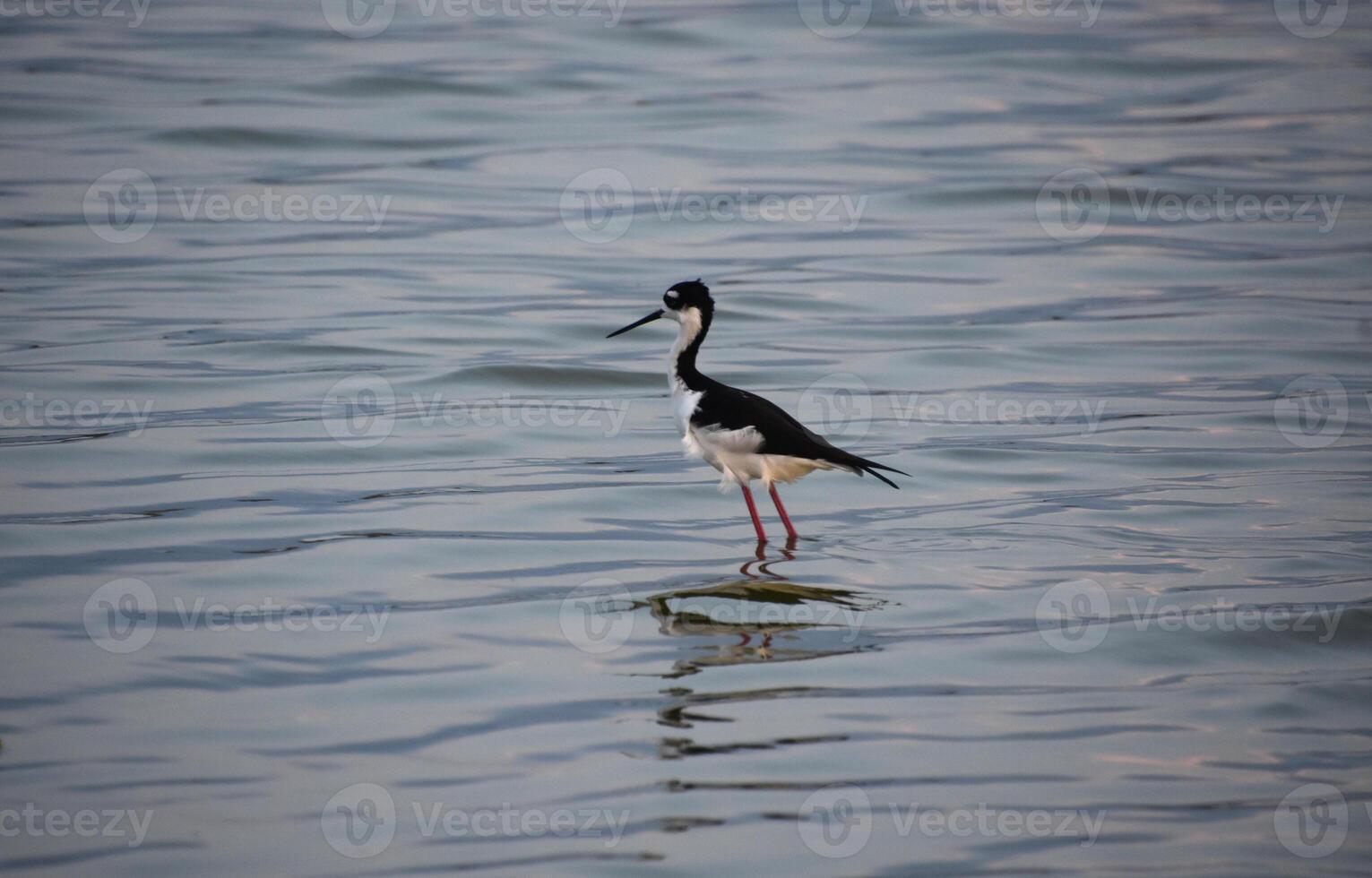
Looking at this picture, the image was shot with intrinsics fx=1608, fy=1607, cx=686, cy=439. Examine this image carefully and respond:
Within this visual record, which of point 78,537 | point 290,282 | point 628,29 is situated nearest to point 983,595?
point 78,537

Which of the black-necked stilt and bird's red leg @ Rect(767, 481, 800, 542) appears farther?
bird's red leg @ Rect(767, 481, 800, 542)

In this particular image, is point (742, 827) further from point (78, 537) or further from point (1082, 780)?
point (78, 537)

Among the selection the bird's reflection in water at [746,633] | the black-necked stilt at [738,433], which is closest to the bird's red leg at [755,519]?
the black-necked stilt at [738,433]

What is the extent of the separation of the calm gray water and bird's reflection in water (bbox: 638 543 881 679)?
0.04 meters

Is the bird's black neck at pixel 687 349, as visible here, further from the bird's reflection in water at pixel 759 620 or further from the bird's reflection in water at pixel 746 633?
the bird's reflection in water at pixel 759 620

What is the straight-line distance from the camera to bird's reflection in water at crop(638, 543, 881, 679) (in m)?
7.98

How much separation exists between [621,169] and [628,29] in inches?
330

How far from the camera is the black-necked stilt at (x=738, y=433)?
985 cm

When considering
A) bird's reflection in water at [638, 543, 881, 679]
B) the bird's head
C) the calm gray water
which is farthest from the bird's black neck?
bird's reflection in water at [638, 543, 881, 679]

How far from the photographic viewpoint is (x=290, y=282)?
17297 millimetres

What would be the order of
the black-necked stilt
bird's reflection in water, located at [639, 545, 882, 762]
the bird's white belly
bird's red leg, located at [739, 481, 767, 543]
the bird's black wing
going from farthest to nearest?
bird's red leg, located at [739, 481, 767, 543], the bird's white belly, the black-necked stilt, the bird's black wing, bird's reflection in water, located at [639, 545, 882, 762]

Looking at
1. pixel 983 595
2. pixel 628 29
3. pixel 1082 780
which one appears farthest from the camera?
pixel 628 29

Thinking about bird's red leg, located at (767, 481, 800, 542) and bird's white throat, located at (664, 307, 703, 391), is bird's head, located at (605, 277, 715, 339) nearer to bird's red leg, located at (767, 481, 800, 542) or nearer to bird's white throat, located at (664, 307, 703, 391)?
bird's white throat, located at (664, 307, 703, 391)

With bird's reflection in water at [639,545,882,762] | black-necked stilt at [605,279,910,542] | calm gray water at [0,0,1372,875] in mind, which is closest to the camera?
calm gray water at [0,0,1372,875]
